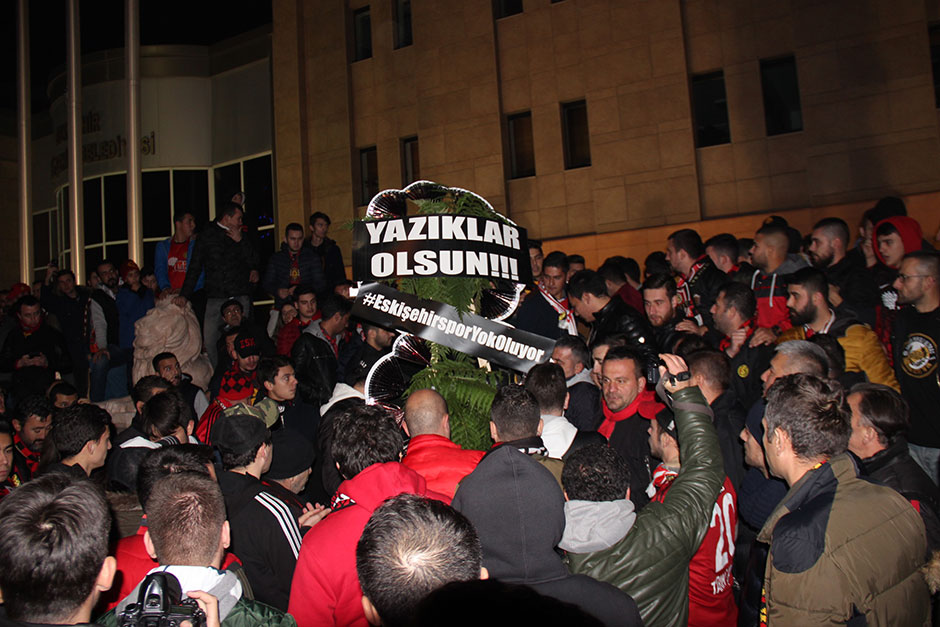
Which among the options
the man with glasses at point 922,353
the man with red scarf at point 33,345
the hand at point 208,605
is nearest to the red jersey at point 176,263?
the man with red scarf at point 33,345

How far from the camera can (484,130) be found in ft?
56.3

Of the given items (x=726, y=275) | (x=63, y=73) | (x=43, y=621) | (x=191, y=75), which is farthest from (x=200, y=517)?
(x=63, y=73)

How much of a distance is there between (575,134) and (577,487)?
14476mm

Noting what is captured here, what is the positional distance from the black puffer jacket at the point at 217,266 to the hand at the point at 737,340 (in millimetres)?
7567

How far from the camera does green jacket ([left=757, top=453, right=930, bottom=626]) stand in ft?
9.37

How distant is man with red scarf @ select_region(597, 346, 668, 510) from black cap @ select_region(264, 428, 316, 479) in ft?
6.87

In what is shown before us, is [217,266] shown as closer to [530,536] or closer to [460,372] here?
[460,372]

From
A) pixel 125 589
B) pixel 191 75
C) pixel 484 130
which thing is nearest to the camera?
pixel 125 589

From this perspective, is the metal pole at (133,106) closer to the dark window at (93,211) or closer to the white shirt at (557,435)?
the dark window at (93,211)

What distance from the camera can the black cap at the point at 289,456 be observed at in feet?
15.5

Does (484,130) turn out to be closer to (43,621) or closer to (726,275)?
(726,275)

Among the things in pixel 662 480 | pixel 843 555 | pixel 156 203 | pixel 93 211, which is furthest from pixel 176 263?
pixel 93 211

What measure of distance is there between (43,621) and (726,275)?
7.04 metres

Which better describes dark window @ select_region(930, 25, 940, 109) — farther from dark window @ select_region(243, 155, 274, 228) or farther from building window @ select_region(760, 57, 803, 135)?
dark window @ select_region(243, 155, 274, 228)
